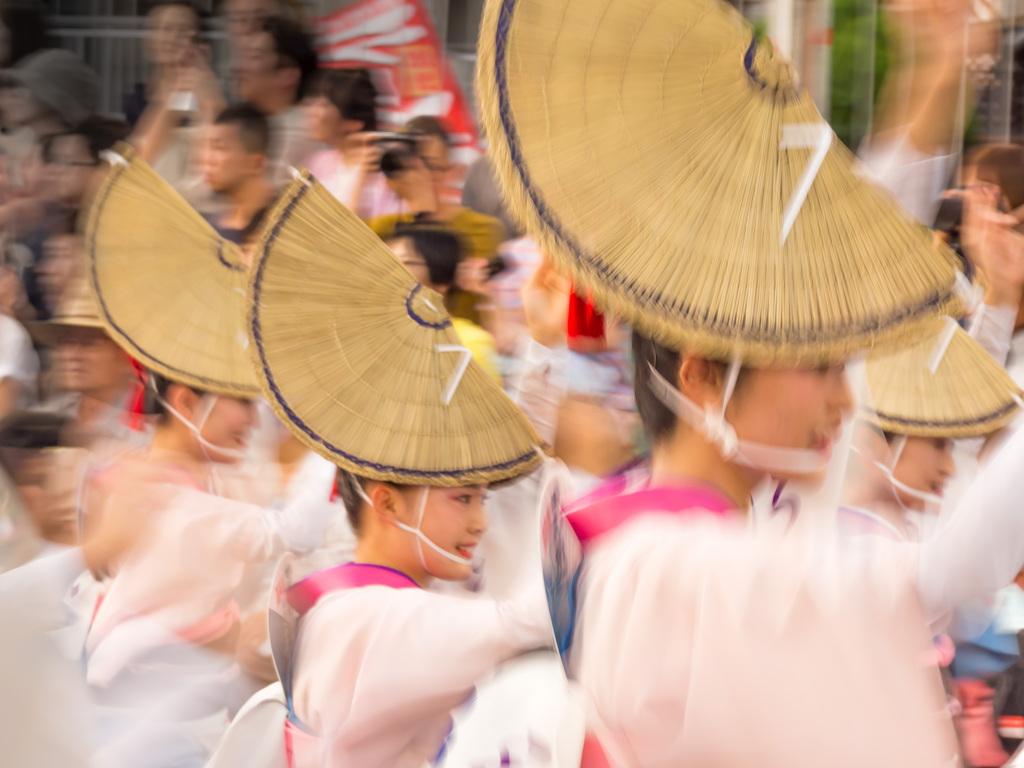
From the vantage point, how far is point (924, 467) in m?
2.21

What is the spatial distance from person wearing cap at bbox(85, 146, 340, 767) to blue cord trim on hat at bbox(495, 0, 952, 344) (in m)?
1.45

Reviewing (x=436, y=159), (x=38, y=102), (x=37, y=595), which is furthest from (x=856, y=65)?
(x=38, y=102)

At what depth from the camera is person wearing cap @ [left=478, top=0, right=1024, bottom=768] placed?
45.3 inches

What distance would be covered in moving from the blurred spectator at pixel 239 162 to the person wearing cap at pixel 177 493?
0.57 m

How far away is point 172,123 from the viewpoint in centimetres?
355

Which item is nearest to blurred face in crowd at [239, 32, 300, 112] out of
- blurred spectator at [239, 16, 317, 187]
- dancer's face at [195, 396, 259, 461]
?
blurred spectator at [239, 16, 317, 187]

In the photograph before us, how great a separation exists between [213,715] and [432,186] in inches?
57.8

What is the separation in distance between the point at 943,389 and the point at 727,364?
1.04 meters

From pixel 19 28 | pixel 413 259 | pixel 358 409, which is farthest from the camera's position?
pixel 19 28

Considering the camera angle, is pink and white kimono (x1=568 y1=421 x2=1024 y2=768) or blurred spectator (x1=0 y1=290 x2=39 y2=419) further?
blurred spectator (x1=0 y1=290 x2=39 y2=419)

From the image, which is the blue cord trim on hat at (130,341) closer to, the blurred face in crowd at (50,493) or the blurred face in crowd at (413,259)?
the blurred face in crowd at (50,493)

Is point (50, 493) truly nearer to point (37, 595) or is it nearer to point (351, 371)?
point (37, 595)

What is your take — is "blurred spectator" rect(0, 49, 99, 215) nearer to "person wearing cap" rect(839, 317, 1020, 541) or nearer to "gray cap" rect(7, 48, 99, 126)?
"gray cap" rect(7, 48, 99, 126)

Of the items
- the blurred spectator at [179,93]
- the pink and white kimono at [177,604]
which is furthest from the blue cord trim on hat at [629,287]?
the blurred spectator at [179,93]
